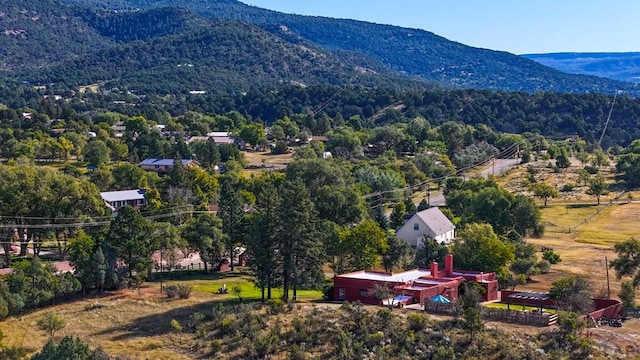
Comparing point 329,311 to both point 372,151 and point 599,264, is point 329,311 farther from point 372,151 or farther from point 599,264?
point 372,151

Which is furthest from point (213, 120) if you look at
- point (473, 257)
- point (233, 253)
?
point (473, 257)

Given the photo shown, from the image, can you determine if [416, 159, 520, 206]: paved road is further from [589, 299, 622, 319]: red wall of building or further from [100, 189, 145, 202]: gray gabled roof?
[589, 299, 622, 319]: red wall of building

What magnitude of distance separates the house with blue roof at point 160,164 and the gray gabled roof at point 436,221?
39.2 metres

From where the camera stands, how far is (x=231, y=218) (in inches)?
2340

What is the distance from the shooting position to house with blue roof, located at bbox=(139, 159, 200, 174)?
101 m

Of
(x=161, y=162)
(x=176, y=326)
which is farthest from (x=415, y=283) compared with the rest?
(x=161, y=162)

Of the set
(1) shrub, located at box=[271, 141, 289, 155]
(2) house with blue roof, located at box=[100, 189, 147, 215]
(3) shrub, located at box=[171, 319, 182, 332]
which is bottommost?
(3) shrub, located at box=[171, 319, 182, 332]

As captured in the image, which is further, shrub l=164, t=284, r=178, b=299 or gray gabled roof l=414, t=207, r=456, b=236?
gray gabled roof l=414, t=207, r=456, b=236

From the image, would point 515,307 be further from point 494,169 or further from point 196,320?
point 494,169

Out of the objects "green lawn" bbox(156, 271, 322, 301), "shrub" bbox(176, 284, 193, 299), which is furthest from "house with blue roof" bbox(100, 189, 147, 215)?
"shrub" bbox(176, 284, 193, 299)

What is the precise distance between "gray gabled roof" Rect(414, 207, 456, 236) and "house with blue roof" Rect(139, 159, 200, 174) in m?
39.2

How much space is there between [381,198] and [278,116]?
10133 centimetres

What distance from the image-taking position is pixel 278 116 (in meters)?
184

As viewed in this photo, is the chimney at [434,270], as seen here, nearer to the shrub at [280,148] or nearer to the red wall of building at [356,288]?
the red wall of building at [356,288]
